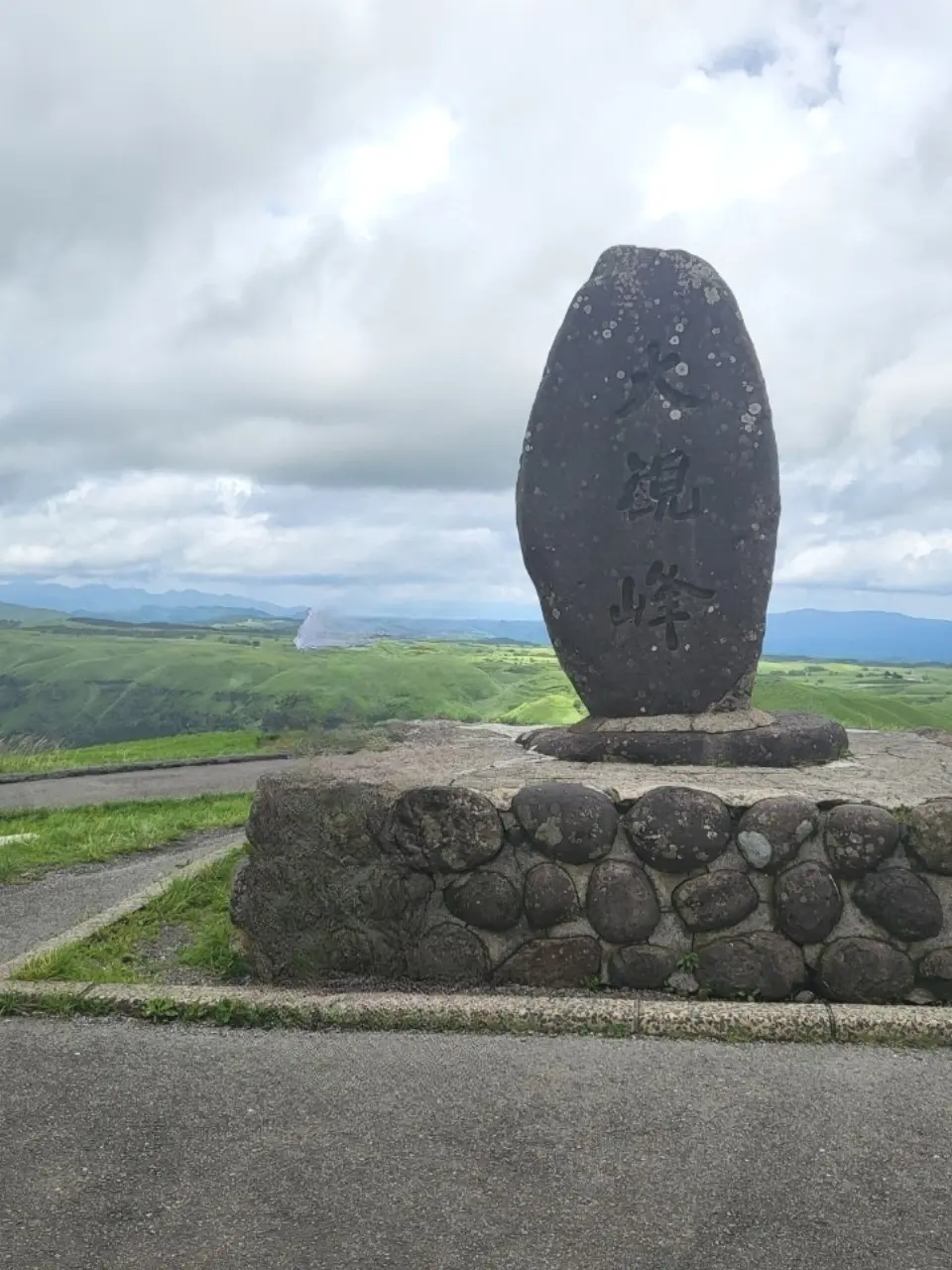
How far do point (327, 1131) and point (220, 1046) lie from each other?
2.74 ft

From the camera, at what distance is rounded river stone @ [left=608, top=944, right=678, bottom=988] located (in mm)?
4316

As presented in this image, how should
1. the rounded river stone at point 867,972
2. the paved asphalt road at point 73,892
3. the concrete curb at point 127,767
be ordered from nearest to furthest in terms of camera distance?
the rounded river stone at point 867,972
the paved asphalt road at point 73,892
the concrete curb at point 127,767

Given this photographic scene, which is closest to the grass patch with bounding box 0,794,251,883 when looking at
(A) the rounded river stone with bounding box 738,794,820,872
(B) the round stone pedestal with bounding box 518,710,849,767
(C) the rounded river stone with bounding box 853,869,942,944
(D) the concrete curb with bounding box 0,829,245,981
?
(D) the concrete curb with bounding box 0,829,245,981

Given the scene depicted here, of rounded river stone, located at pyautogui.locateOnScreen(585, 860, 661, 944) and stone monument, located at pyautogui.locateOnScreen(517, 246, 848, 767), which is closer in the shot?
rounded river stone, located at pyautogui.locateOnScreen(585, 860, 661, 944)

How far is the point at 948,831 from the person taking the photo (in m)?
4.25

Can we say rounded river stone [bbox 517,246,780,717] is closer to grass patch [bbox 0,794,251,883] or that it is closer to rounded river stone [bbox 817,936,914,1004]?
Answer: rounded river stone [bbox 817,936,914,1004]

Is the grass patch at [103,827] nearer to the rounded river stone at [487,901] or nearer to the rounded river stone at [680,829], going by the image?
the rounded river stone at [487,901]

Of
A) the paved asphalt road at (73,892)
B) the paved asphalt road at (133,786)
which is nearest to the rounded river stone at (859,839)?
the paved asphalt road at (73,892)

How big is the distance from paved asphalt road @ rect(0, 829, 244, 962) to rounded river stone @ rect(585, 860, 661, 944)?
124 inches

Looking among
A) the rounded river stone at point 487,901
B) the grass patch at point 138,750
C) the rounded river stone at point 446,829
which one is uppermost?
the rounded river stone at point 446,829

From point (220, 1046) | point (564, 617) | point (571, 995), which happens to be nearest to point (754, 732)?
point (564, 617)

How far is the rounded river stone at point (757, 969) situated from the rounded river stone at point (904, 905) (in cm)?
37

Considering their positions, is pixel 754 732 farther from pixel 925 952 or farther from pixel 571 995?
pixel 571 995

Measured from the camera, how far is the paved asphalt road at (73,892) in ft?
20.5
